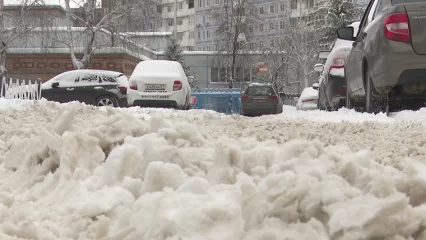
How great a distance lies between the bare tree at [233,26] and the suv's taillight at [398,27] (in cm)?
3240

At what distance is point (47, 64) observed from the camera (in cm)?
3103

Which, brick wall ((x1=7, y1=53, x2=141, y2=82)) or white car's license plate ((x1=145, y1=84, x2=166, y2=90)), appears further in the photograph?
brick wall ((x1=7, y1=53, x2=141, y2=82))

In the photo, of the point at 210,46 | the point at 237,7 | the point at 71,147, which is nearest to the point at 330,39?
the point at 237,7

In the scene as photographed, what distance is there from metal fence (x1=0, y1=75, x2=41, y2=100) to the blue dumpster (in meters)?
8.43

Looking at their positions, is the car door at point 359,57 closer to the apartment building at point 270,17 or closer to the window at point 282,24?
the apartment building at point 270,17

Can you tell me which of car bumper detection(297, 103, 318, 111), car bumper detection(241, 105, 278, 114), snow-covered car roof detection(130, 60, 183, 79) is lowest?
car bumper detection(241, 105, 278, 114)

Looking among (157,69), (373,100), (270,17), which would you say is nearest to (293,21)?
(270,17)

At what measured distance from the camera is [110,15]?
29.9 meters

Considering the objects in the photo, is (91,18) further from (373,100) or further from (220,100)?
(373,100)

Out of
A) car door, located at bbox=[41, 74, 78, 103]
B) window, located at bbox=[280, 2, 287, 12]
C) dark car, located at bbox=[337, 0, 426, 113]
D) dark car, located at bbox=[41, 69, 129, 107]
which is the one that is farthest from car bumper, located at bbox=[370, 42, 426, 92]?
window, located at bbox=[280, 2, 287, 12]

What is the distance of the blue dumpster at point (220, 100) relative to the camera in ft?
75.8

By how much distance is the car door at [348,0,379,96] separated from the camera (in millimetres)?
7307

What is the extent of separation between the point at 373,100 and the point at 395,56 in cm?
138

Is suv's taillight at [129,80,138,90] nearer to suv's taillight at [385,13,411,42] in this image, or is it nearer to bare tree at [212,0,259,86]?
suv's taillight at [385,13,411,42]
